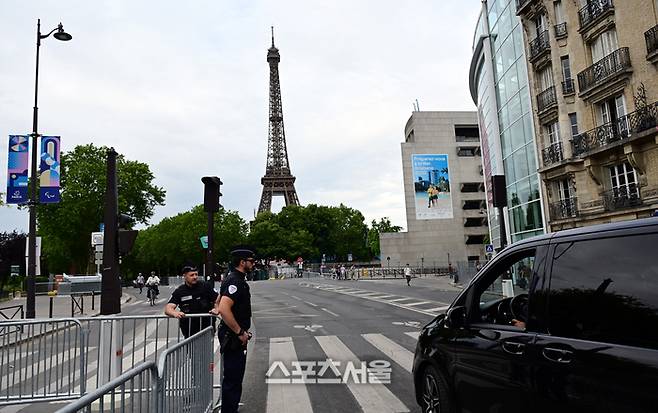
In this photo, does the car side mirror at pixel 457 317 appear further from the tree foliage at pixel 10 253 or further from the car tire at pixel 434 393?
the tree foliage at pixel 10 253

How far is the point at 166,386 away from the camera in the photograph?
12.5ft

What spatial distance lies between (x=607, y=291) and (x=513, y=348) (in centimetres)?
83

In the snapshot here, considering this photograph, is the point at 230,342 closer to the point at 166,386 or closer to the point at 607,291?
the point at 166,386

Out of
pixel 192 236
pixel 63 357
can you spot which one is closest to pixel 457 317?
pixel 63 357

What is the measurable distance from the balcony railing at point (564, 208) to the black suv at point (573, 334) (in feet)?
68.7

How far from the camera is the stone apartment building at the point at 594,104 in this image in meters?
18.7

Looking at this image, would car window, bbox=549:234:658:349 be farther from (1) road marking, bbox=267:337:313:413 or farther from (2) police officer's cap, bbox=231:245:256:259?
(1) road marking, bbox=267:337:313:413

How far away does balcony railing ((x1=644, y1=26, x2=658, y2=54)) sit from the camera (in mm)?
18062

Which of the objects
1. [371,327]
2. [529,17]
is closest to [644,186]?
[529,17]

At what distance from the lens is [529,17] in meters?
25.1

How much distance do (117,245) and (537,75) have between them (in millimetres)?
24274

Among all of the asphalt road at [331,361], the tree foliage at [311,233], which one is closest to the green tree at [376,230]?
the tree foliage at [311,233]

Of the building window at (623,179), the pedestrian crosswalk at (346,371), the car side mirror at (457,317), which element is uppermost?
the building window at (623,179)

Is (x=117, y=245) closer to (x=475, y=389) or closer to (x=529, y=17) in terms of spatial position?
(x=475, y=389)
